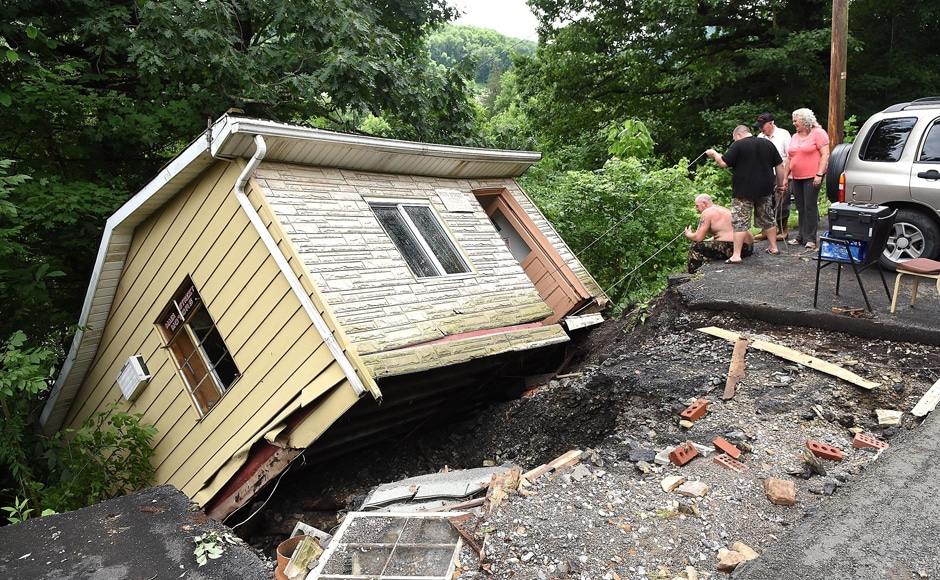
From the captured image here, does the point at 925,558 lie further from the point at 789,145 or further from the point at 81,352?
the point at 81,352

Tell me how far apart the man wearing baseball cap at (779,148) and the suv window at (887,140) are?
122 cm

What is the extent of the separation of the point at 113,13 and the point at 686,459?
10.7m

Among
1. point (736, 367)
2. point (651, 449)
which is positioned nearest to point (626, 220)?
point (736, 367)

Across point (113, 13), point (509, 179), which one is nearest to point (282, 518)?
point (509, 179)

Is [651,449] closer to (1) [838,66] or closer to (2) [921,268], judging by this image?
(2) [921,268]

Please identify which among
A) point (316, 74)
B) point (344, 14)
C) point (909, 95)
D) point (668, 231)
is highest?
point (344, 14)

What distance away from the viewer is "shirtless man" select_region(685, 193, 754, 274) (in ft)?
29.0

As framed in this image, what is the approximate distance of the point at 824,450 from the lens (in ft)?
15.9

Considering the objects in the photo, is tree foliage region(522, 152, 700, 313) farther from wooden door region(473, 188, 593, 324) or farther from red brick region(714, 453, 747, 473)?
red brick region(714, 453, 747, 473)

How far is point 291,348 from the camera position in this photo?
6176 millimetres

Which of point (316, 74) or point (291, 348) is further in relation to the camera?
point (316, 74)

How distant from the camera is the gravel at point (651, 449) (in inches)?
156

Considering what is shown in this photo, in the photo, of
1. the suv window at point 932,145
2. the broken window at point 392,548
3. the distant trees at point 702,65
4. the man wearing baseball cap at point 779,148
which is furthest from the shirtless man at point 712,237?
the distant trees at point 702,65

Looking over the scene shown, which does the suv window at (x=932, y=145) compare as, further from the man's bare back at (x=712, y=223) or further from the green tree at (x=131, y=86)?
the green tree at (x=131, y=86)
